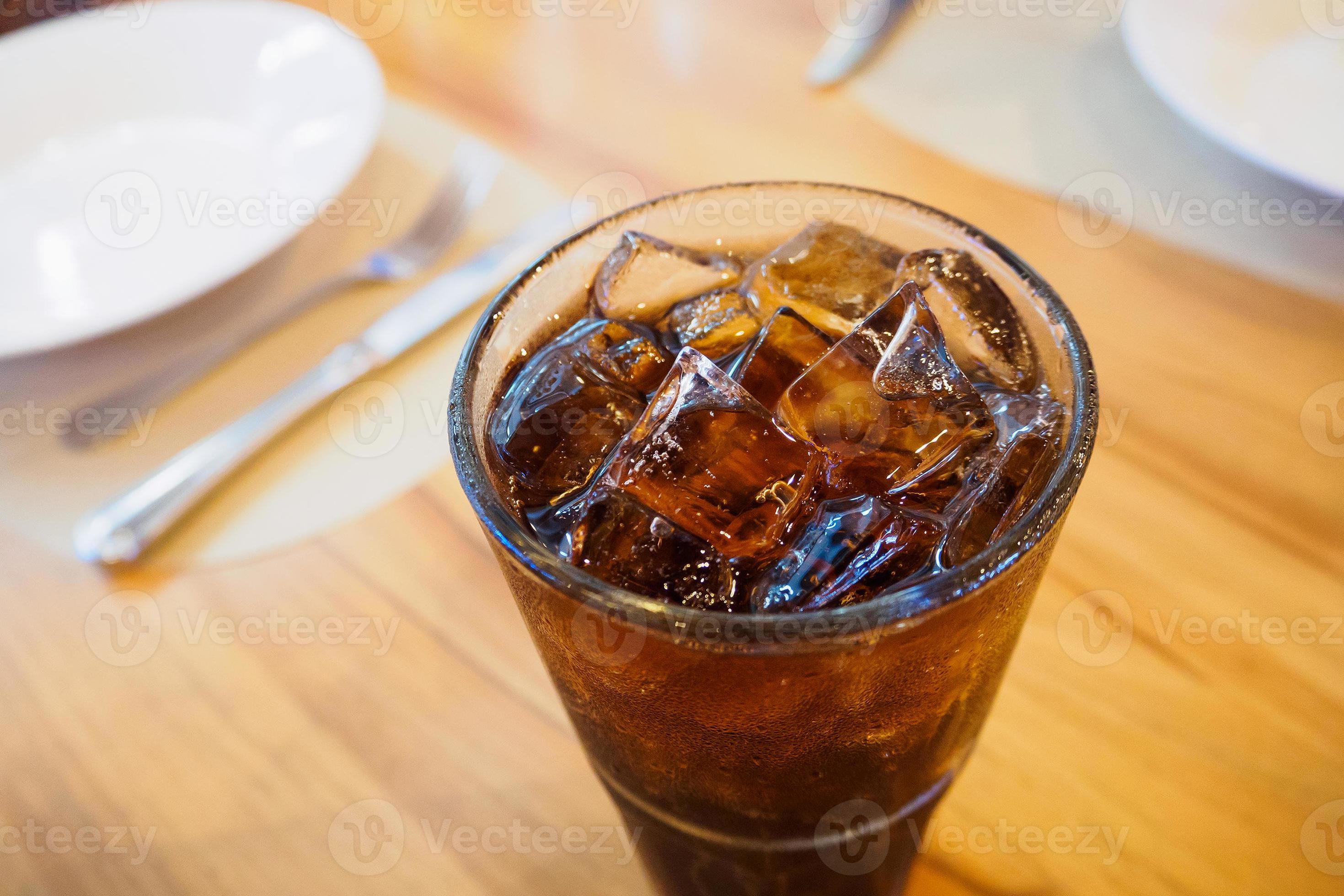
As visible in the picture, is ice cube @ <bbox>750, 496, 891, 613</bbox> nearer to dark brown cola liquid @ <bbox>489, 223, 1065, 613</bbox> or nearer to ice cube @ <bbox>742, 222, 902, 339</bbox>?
dark brown cola liquid @ <bbox>489, 223, 1065, 613</bbox>

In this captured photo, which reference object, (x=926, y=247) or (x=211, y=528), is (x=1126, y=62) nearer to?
(x=926, y=247)

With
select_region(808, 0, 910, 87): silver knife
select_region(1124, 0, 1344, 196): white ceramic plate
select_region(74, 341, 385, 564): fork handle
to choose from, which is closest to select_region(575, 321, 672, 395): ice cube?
select_region(74, 341, 385, 564): fork handle

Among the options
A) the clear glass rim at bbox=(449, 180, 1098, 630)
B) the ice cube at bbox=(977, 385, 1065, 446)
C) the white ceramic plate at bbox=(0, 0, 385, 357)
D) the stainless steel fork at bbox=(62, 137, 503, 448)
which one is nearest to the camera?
the clear glass rim at bbox=(449, 180, 1098, 630)

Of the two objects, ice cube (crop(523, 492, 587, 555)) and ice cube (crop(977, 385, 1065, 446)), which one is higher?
ice cube (crop(977, 385, 1065, 446))

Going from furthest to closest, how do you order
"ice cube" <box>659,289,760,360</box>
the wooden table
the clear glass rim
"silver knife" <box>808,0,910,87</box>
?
"silver knife" <box>808,0,910,87</box> < the wooden table < "ice cube" <box>659,289,760,360</box> < the clear glass rim

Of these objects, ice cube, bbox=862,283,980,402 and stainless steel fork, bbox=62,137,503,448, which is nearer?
ice cube, bbox=862,283,980,402

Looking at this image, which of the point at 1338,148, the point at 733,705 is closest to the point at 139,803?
the point at 733,705
